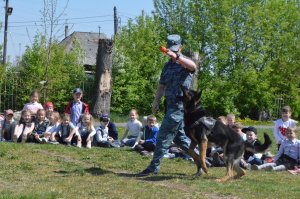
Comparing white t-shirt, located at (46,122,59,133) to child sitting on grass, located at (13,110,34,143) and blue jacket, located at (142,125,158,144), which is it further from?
blue jacket, located at (142,125,158,144)

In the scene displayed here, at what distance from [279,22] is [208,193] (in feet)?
92.0

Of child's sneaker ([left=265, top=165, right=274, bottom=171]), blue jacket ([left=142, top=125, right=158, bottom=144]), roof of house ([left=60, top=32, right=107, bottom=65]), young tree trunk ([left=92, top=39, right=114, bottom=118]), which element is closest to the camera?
child's sneaker ([left=265, top=165, right=274, bottom=171])

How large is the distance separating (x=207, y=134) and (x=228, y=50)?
953 inches

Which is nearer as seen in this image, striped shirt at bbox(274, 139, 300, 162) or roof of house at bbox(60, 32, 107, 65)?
striped shirt at bbox(274, 139, 300, 162)

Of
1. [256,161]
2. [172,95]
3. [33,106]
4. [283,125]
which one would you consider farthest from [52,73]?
[172,95]

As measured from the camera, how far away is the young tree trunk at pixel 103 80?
790 inches

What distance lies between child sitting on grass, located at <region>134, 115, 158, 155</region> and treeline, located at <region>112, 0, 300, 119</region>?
17.0 metres

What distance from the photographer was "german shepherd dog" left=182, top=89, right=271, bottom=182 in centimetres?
860

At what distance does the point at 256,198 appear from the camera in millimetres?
7246

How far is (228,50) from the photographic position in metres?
32.4

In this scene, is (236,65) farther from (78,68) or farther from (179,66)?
(179,66)

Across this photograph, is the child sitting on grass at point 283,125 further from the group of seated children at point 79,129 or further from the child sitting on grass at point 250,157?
the child sitting on grass at point 250,157

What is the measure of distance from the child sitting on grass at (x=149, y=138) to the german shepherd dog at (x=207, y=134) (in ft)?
11.7

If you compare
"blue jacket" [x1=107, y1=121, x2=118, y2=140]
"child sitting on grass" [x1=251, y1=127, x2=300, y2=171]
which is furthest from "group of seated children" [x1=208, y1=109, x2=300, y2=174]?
"blue jacket" [x1=107, y1=121, x2=118, y2=140]
